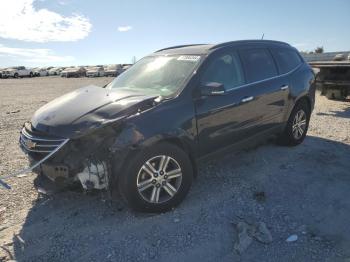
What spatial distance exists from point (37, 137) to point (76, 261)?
4.64 feet

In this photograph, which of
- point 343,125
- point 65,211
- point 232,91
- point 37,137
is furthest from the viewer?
point 343,125

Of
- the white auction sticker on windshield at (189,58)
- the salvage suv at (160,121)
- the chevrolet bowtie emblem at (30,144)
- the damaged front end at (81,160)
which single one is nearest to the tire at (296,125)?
the salvage suv at (160,121)

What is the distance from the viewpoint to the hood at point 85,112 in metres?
3.63

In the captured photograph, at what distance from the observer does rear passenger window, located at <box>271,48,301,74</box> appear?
5.80 metres

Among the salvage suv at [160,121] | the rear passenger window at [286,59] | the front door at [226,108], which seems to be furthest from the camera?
the rear passenger window at [286,59]

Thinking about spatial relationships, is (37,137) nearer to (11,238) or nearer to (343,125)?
(11,238)

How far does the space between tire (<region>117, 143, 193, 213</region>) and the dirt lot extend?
165mm

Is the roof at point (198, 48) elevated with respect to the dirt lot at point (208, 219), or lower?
elevated

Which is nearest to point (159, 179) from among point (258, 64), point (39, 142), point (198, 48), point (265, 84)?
point (39, 142)

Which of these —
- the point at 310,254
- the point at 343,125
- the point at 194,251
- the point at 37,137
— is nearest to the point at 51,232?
the point at 37,137

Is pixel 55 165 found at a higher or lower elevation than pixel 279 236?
higher

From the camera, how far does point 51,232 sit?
3.72m

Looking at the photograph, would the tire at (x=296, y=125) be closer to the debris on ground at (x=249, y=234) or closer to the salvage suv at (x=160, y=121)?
the salvage suv at (x=160, y=121)

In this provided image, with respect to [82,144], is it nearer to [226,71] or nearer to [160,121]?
[160,121]
